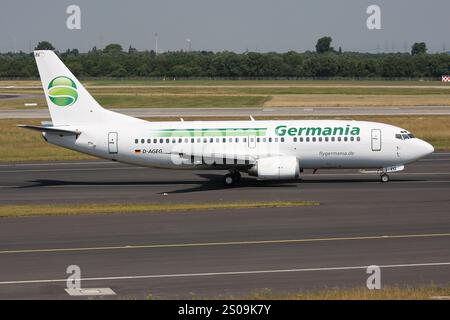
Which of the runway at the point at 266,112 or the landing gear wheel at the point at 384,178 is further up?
the runway at the point at 266,112

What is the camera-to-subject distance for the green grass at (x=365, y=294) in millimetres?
22219

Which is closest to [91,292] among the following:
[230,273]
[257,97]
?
[230,273]

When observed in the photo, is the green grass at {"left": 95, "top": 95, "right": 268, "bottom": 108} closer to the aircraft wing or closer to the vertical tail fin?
the vertical tail fin

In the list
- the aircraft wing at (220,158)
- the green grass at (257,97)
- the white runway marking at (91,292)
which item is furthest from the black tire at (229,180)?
the green grass at (257,97)

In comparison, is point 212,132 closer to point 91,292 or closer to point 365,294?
point 91,292

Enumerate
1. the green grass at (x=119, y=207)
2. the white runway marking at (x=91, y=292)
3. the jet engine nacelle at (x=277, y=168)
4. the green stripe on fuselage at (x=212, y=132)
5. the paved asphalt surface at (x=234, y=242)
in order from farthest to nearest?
the green stripe on fuselage at (x=212, y=132) → the jet engine nacelle at (x=277, y=168) → the green grass at (x=119, y=207) → the paved asphalt surface at (x=234, y=242) → the white runway marking at (x=91, y=292)

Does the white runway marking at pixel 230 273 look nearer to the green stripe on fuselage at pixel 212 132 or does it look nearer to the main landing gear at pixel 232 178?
the green stripe on fuselage at pixel 212 132

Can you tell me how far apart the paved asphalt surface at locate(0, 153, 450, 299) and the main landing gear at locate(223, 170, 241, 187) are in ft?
4.59

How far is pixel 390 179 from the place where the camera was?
166 ft

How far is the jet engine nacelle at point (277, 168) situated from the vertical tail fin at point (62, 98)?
1055cm

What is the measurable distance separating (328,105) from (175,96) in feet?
99.5

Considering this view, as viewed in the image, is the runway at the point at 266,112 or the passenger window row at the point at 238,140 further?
the runway at the point at 266,112

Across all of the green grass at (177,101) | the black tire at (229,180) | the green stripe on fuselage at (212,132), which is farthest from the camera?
the green grass at (177,101)
